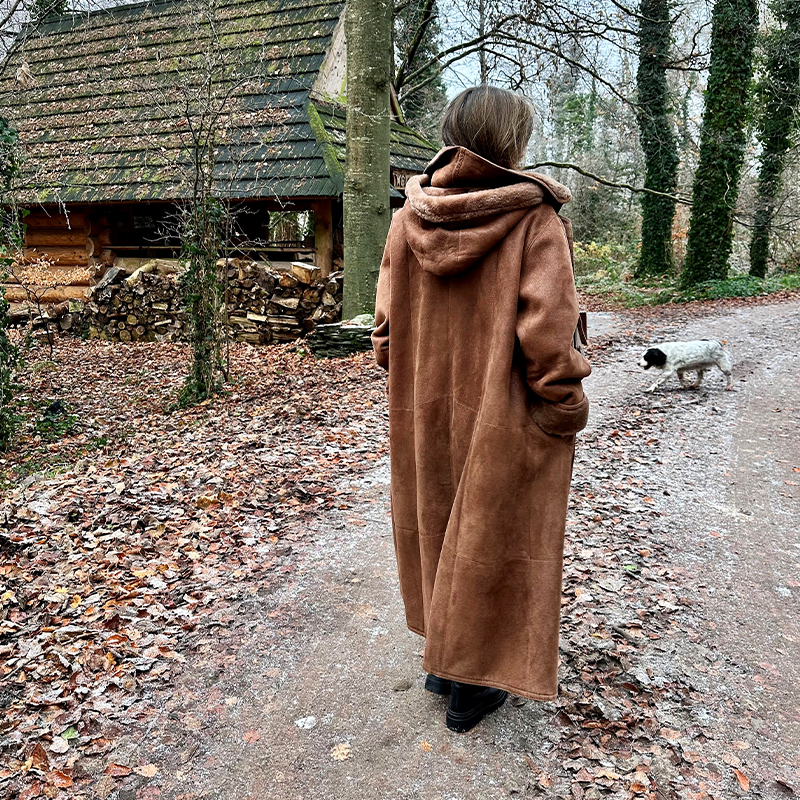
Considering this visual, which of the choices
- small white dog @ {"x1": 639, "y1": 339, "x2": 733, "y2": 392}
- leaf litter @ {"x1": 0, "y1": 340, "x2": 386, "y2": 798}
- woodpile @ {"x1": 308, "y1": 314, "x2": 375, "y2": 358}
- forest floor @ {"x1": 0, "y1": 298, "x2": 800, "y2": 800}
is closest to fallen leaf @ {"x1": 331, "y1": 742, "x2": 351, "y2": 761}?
forest floor @ {"x1": 0, "y1": 298, "x2": 800, "y2": 800}

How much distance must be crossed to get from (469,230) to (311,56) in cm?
1296

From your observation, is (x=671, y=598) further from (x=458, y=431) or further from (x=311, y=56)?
(x=311, y=56)

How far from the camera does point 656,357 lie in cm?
743

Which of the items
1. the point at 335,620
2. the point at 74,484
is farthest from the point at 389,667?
the point at 74,484

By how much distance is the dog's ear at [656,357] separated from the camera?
742cm

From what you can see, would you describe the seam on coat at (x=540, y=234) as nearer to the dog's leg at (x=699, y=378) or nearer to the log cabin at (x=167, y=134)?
the dog's leg at (x=699, y=378)

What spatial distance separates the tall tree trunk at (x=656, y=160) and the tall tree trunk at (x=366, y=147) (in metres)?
9.06

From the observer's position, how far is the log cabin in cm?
1214

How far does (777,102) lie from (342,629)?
18.8 metres

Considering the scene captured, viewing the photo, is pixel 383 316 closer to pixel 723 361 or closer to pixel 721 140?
pixel 723 361

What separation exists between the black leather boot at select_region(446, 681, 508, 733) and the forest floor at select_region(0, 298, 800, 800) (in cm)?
5

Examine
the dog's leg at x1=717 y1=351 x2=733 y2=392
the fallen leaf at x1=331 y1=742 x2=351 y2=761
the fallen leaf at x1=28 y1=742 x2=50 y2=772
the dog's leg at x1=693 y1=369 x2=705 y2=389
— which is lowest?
the fallen leaf at x1=28 y1=742 x2=50 y2=772

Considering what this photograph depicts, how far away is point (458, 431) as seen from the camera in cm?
239

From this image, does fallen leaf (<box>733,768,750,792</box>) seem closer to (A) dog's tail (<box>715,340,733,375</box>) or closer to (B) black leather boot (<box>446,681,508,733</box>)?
(B) black leather boot (<box>446,681,508,733</box>)
